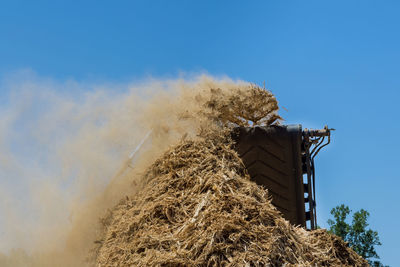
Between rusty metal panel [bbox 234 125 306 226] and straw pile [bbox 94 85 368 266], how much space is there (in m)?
0.55

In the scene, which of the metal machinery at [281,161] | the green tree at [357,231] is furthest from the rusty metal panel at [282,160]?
the green tree at [357,231]

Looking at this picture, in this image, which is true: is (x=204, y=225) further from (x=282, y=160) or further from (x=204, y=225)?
(x=282, y=160)

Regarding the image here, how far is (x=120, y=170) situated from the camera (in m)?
6.36

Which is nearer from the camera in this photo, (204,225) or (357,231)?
(204,225)

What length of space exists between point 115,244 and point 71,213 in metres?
2.01

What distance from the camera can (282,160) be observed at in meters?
6.20

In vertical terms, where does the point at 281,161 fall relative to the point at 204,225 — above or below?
above

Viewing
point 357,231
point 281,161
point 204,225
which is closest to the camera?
point 204,225

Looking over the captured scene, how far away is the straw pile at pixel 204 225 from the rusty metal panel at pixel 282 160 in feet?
1.82

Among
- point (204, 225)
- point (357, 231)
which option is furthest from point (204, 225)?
point (357, 231)

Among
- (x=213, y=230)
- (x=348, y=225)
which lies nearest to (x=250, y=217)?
(x=213, y=230)

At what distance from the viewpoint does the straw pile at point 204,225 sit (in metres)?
3.93

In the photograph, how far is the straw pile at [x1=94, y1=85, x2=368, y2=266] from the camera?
393 cm

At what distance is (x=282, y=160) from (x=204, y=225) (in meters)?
2.37
